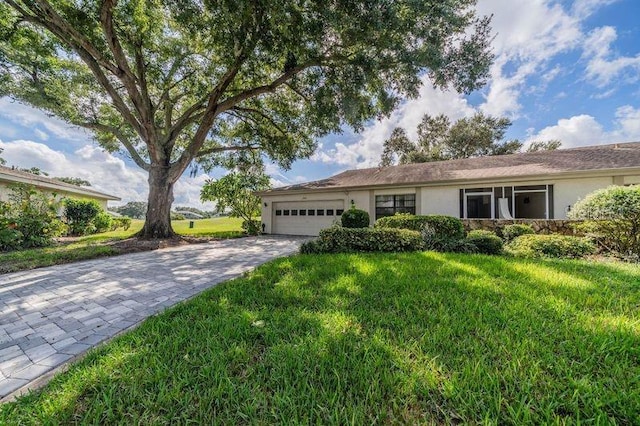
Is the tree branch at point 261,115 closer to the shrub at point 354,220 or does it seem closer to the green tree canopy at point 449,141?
the shrub at point 354,220

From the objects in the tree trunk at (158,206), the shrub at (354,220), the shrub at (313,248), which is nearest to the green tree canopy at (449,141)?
the shrub at (354,220)

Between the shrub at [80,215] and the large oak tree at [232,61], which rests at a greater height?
the large oak tree at [232,61]

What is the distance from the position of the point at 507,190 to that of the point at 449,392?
13.3 m

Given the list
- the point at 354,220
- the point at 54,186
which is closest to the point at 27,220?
the point at 54,186

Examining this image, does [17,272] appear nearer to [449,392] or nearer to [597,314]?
[449,392]

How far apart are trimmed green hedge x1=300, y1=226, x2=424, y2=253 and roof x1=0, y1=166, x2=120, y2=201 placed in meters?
14.2

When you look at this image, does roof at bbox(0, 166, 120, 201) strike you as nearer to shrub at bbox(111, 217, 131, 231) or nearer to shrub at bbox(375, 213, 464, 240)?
shrub at bbox(111, 217, 131, 231)

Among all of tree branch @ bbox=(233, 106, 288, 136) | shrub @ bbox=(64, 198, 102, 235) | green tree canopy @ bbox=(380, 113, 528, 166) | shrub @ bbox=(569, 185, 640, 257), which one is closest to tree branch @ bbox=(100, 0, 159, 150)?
tree branch @ bbox=(233, 106, 288, 136)

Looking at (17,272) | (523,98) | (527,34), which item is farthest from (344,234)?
(523,98)

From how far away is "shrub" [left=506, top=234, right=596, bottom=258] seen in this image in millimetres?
6207

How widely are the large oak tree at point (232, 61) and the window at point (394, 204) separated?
4.00 meters

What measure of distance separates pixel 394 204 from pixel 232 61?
9.03 meters

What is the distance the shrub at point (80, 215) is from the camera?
535 inches

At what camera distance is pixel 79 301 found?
12.4 feet
